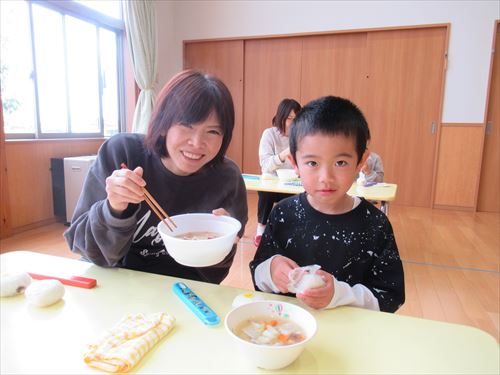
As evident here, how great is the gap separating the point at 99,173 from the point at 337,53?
4.64 metres

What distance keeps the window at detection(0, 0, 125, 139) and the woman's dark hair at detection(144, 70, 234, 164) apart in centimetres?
324

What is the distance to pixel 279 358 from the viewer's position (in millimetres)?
540

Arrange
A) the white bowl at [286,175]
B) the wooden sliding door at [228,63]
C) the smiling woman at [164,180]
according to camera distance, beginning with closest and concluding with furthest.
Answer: the smiling woman at [164,180] → the white bowl at [286,175] → the wooden sliding door at [228,63]

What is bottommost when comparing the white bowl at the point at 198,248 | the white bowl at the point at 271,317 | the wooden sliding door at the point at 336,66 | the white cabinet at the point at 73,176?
the white cabinet at the point at 73,176

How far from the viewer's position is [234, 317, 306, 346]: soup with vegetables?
1.94 ft

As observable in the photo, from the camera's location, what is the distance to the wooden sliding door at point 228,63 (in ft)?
17.9

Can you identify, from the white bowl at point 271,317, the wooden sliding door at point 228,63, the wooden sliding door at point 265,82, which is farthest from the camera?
the wooden sliding door at point 228,63

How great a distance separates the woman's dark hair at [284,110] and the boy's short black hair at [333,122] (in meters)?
2.16

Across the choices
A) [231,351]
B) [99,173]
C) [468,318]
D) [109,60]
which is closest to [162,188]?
[99,173]

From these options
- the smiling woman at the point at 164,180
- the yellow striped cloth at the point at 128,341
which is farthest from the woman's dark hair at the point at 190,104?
the yellow striped cloth at the point at 128,341

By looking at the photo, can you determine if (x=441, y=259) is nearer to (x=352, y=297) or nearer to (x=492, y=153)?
(x=492, y=153)

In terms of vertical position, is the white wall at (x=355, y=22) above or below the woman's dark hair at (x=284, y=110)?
above

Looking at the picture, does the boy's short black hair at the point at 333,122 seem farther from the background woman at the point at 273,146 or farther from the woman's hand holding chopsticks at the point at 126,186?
the background woman at the point at 273,146

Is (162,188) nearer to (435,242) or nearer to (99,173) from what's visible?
(99,173)
